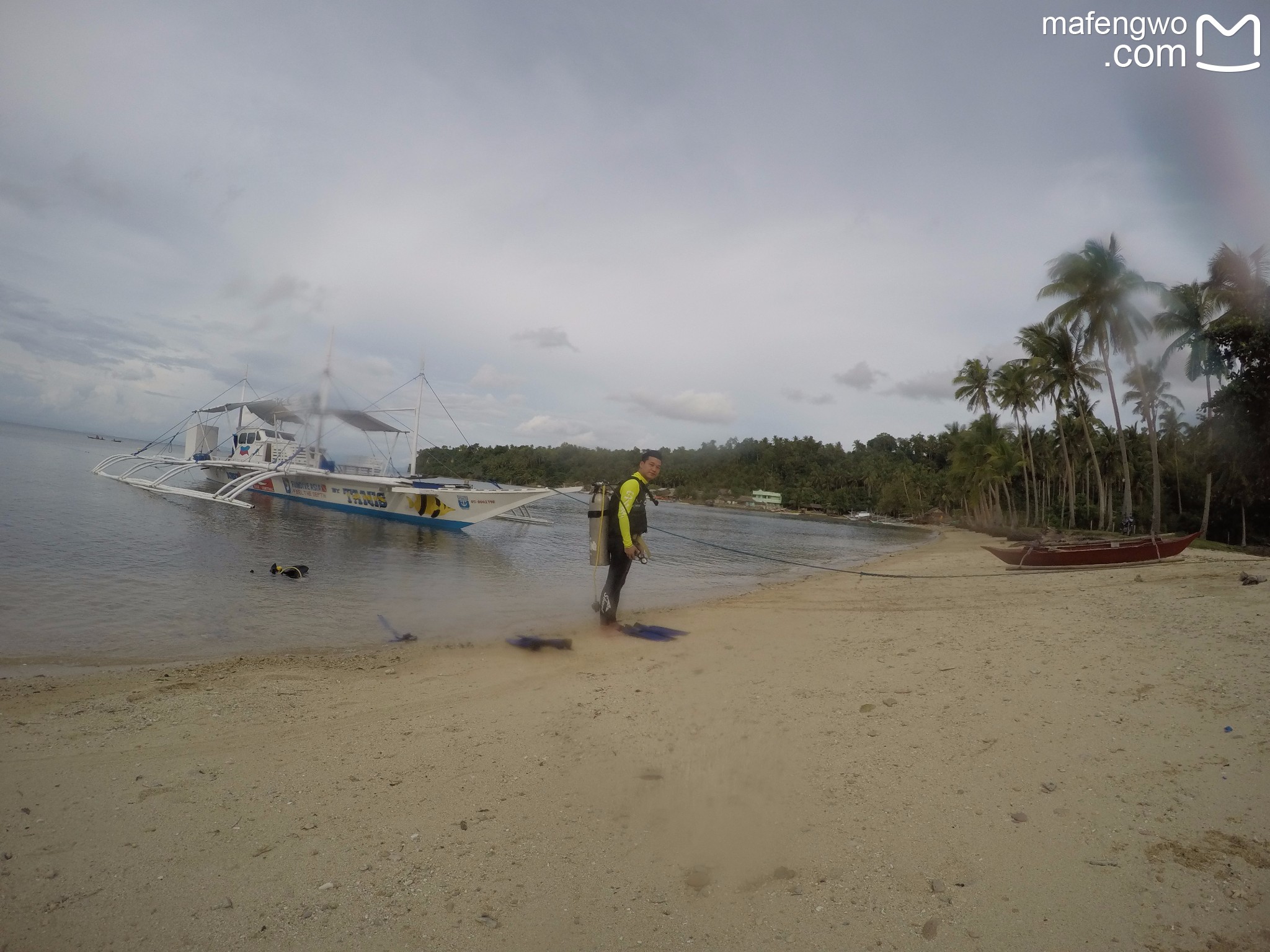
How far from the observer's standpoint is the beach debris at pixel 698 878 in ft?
8.16

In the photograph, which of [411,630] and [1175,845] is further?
[411,630]

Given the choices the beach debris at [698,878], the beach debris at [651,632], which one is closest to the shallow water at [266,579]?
the beach debris at [651,632]

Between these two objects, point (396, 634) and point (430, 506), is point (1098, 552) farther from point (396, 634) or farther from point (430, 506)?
point (430, 506)

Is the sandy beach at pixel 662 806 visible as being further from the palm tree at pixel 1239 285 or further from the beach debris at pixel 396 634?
the palm tree at pixel 1239 285

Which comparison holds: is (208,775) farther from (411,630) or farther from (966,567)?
(966,567)

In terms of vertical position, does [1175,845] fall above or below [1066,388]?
below

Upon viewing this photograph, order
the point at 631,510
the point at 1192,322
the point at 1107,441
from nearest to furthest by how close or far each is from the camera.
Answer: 1. the point at 631,510
2. the point at 1192,322
3. the point at 1107,441

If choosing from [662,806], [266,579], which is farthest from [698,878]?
[266,579]

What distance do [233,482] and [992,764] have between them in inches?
1344

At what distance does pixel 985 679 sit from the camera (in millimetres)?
4832

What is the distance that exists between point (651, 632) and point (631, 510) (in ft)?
5.54

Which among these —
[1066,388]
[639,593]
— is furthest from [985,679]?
[1066,388]

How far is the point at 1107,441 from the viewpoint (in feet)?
149

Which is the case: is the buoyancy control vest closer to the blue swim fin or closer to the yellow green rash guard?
the yellow green rash guard
